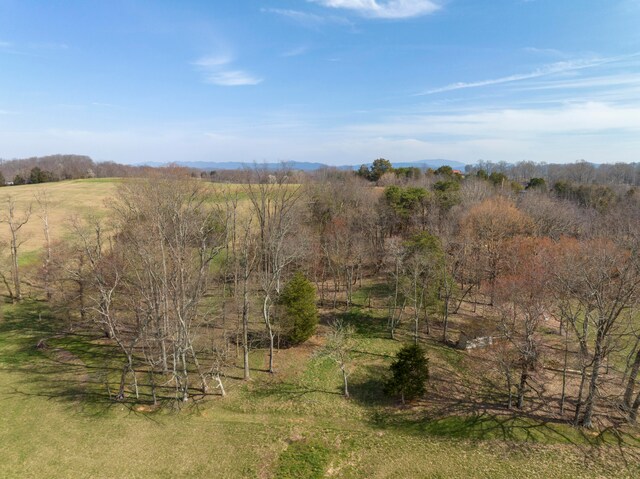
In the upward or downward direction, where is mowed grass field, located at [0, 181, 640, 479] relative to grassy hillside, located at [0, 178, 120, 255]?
downward

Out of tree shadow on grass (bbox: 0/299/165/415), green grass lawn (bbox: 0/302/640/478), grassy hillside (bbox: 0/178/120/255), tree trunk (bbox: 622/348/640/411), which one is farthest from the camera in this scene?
grassy hillside (bbox: 0/178/120/255)

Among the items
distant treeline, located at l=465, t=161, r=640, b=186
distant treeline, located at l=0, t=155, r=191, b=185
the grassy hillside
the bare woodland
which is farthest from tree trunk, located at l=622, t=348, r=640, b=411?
distant treeline, located at l=465, t=161, r=640, b=186

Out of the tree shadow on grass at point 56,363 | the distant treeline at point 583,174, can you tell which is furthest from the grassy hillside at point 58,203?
the distant treeline at point 583,174

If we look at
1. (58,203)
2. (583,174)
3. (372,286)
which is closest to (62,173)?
(58,203)

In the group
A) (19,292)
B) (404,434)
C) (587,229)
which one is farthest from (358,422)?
(587,229)

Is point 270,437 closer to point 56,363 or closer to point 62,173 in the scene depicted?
point 56,363

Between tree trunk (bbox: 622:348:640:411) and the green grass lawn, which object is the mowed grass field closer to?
the green grass lawn
